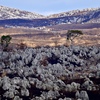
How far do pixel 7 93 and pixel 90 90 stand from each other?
15119 mm

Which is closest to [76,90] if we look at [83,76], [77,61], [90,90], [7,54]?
[90,90]

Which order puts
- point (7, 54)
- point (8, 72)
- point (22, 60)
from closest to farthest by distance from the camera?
point (8, 72), point (22, 60), point (7, 54)

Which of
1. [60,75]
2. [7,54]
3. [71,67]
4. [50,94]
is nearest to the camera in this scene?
[50,94]

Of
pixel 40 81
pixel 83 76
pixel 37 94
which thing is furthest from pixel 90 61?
pixel 37 94

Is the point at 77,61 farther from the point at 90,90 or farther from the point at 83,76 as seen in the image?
the point at 90,90

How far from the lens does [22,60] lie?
103188 mm

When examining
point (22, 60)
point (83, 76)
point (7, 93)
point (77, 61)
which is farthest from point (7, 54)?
point (7, 93)

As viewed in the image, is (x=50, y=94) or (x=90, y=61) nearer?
(x=50, y=94)

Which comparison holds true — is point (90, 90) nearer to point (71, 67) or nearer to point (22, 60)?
point (71, 67)

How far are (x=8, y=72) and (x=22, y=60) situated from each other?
51.4 ft

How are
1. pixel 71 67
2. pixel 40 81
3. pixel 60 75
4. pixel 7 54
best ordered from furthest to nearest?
pixel 7 54 < pixel 71 67 < pixel 60 75 < pixel 40 81

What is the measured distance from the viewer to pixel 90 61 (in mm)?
105875

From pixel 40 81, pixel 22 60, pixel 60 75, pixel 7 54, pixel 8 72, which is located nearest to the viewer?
pixel 40 81

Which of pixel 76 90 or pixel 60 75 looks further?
pixel 60 75
